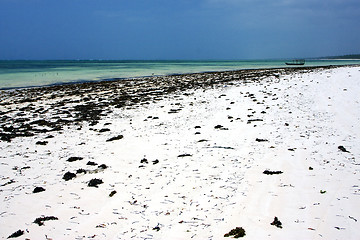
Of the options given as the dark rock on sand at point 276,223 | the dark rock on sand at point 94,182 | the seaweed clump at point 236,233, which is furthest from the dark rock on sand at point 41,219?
the dark rock on sand at point 276,223

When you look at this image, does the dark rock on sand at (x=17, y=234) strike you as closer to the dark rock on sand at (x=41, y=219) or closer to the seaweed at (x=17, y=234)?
the seaweed at (x=17, y=234)

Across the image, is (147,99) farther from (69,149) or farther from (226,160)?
(226,160)

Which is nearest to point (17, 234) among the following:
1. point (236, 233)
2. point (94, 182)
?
point (94, 182)

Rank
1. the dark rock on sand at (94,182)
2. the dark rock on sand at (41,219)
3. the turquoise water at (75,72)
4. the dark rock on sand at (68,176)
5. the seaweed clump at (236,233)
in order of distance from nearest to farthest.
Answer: the seaweed clump at (236,233)
the dark rock on sand at (41,219)
the dark rock on sand at (94,182)
the dark rock on sand at (68,176)
the turquoise water at (75,72)

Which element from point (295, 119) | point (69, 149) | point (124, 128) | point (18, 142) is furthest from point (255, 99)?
point (18, 142)

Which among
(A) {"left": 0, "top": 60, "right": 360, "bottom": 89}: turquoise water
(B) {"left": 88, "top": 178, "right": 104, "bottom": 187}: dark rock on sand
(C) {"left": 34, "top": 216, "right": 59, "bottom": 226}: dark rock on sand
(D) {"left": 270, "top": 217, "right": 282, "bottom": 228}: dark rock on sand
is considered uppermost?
(A) {"left": 0, "top": 60, "right": 360, "bottom": 89}: turquoise water

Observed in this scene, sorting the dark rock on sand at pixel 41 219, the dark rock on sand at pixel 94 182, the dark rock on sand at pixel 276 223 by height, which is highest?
the dark rock on sand at pixel 276 223

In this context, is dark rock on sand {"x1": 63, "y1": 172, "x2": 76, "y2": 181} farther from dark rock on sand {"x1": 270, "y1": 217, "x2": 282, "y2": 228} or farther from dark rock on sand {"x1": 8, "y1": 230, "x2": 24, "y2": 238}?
dark rock on sand {"x1": 270, "y1": 217, "x2": 282, "y2": 228}

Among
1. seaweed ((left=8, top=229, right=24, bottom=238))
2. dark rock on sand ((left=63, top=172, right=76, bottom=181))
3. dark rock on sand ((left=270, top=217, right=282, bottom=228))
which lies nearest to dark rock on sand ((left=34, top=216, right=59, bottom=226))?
seaweed ((left=8, top=229, right=24, bottom=238))

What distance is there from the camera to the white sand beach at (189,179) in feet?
15.0

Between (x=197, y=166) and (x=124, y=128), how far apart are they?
567 cm

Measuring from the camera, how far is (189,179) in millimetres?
6469

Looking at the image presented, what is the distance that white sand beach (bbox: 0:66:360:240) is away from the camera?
4578 millimetres

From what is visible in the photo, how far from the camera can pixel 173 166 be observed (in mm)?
7332
